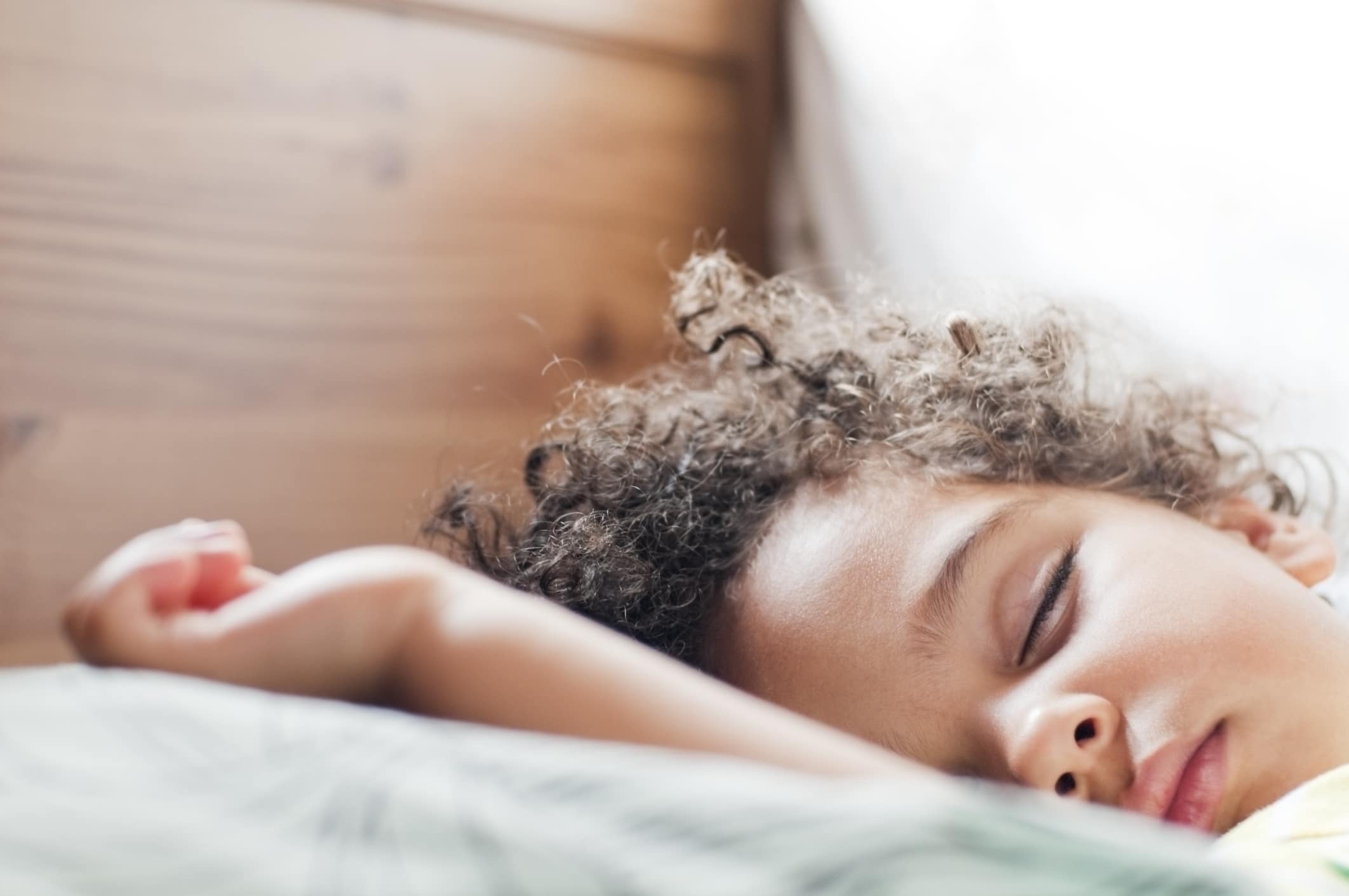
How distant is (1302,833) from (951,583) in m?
0.21

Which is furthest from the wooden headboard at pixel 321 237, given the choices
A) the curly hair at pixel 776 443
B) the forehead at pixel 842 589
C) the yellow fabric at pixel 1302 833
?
the yellow fabric at pixel 1302 833

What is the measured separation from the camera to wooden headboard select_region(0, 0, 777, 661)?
3.64 feet

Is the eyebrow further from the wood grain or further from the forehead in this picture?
the wood grain

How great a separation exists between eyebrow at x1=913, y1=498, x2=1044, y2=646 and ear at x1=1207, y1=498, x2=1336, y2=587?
0.82ft

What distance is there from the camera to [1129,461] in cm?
94

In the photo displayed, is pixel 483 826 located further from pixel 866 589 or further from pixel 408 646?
pixel 866 589

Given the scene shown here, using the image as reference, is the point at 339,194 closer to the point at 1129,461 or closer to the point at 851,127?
the point at 851,127

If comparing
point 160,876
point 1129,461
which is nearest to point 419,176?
point 1129,461

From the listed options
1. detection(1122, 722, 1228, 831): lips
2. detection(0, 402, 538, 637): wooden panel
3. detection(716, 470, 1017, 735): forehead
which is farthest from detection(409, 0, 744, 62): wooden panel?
detection(1122, 722, 1228, 831): lips

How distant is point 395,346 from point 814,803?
3.37 feet

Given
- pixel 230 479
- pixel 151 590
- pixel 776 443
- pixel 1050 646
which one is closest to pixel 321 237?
pixel 230 479

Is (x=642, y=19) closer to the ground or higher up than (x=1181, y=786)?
higher up

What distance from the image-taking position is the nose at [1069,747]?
0.63m

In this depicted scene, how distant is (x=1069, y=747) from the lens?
2.06 ft
